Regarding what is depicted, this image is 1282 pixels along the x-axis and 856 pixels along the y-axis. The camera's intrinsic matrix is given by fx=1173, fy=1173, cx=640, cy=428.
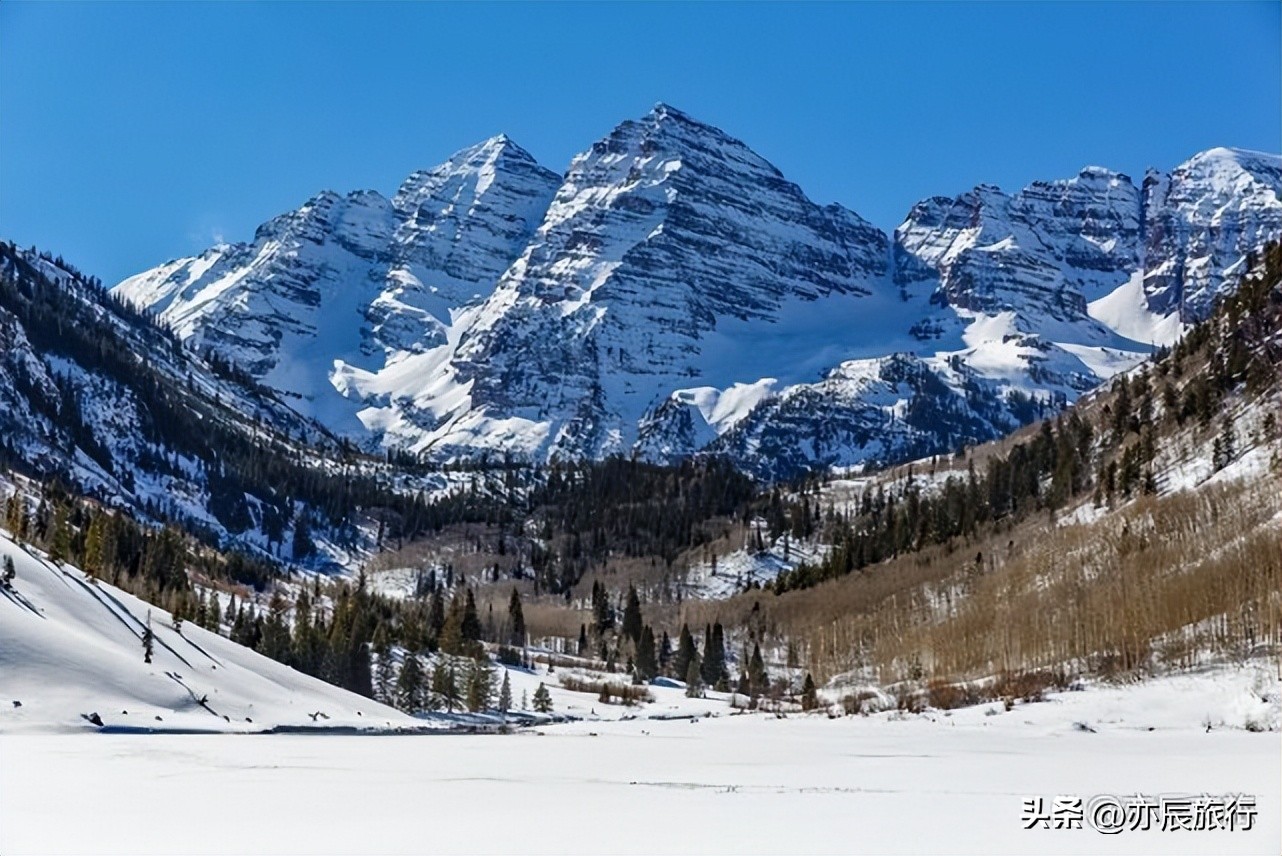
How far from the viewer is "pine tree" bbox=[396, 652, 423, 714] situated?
95.9 metres

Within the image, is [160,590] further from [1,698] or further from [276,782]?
[276,782]

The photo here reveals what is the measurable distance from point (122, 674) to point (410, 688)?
46656 millimetres

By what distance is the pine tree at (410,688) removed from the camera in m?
95.9

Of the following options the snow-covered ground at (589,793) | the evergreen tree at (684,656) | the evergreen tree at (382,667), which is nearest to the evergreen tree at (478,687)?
the evergreen tree at (382,667)

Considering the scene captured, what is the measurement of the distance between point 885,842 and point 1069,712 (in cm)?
4983

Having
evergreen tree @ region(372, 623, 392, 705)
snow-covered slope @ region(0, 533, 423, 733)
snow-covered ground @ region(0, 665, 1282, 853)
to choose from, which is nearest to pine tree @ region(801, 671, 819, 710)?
evergreen tree @ region(372, 623, 392, 705)

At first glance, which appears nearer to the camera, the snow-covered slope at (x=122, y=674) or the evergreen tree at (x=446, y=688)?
the snow-covered slope at (x=122, y=674)

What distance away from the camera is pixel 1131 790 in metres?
24.0

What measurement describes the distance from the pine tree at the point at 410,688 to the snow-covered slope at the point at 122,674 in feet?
69.1

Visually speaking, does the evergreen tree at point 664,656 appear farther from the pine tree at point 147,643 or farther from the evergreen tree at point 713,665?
the pine tree at point 147,643

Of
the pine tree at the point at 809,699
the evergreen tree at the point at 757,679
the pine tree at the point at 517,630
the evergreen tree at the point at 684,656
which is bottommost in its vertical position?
the pine tree at the point at 809,699

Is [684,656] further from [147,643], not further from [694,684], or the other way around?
[147,643]

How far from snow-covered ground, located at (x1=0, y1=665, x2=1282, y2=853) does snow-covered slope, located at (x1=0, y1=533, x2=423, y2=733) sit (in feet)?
17.0

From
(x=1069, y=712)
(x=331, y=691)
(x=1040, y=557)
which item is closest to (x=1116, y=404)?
(x=1040, y=557)
